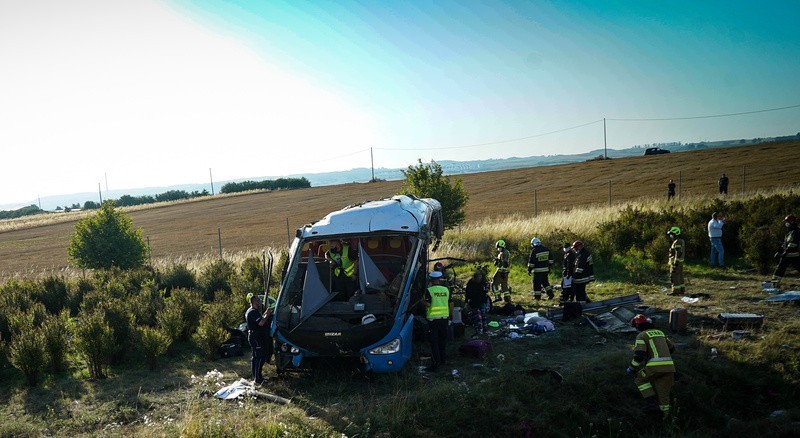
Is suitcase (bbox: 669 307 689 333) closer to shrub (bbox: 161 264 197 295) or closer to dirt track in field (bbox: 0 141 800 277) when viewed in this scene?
shrub (bbox: 161 264 197 295)

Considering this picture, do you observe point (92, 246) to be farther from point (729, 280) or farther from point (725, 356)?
point (729, 280)

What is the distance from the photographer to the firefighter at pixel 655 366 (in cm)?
707

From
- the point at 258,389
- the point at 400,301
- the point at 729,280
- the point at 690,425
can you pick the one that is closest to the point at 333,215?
the point at 400,301

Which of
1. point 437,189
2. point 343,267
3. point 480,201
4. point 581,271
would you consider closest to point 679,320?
point 581,271

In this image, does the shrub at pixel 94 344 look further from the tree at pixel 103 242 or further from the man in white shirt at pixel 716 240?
the man in white shirt at pixel 716 240

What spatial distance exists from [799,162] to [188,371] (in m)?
49.0

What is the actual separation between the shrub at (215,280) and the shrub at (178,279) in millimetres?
331

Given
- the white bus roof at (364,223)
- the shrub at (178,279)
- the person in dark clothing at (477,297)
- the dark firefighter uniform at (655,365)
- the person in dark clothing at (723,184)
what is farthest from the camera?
the person in dark clothing at (723,184)

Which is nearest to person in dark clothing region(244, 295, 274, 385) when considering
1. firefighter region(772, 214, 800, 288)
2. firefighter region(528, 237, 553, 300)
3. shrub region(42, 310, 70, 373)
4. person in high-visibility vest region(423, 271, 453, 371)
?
person in high-visibility vest region(423, 271, 453, 371)

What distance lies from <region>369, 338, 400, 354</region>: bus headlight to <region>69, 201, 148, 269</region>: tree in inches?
546

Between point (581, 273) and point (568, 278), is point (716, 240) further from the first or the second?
point (581, 273)

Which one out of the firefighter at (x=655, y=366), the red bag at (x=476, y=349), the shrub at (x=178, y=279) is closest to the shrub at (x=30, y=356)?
the shrub at (x=178, y=279)

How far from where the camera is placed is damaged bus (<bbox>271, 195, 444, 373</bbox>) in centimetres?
835

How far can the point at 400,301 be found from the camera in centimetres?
879
